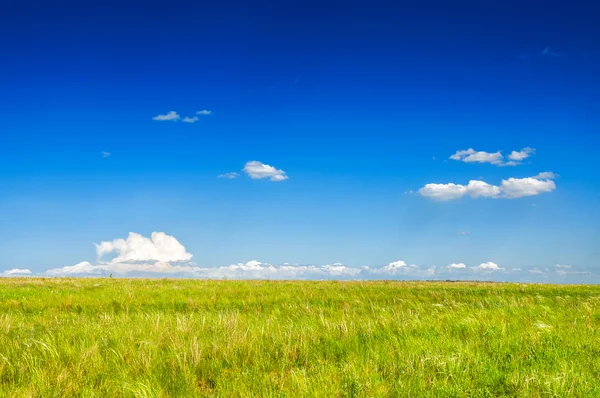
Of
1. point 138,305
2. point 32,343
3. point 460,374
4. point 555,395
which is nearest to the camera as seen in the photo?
point 555,395

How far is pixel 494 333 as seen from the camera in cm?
692

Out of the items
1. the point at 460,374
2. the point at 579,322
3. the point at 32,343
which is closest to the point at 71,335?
the point at 32,343

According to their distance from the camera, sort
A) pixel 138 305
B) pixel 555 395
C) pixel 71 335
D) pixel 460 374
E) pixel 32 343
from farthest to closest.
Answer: pixel 138 305
pixel 71 335
pixel 32 343
pixel 460 374
pixel 555 395

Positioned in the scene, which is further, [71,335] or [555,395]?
[71,335]

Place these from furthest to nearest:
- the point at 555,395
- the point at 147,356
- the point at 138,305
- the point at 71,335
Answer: the point at 138,305 → the point at 71,335 → the point at 147,356 → the point at 555,395

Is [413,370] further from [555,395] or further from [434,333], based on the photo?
[434,333]

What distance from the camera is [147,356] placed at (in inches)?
219

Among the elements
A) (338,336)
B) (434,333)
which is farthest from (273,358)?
(434,333)

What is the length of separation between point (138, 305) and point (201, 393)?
10.8 metres

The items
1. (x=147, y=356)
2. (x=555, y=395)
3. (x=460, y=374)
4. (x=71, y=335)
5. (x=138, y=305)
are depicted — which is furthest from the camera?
(x=138, y=305)

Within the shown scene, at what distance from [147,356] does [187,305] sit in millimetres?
9120

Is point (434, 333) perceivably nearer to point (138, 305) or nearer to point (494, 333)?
point (494, 333)

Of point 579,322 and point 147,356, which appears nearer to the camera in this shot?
point 147,356

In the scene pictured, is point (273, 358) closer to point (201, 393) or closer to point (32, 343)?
point (201, 393)
